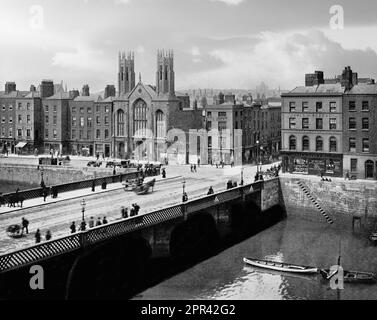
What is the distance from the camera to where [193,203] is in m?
48.8

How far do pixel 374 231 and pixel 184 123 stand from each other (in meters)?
44.7

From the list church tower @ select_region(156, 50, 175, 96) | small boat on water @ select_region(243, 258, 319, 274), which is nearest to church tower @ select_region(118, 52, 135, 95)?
church tower @ select_region(156, 50, 175, 96)

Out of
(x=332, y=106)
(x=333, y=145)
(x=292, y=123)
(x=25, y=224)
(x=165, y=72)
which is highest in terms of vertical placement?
(x=165, y=72)

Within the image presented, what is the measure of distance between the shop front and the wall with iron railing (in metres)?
24.0

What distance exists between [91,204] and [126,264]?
8.94 m

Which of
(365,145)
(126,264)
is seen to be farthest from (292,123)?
(126,264)

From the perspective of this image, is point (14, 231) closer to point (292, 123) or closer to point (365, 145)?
point (365, 145)

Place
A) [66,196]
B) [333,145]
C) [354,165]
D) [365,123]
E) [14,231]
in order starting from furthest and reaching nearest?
[333,145]
[354,165]
[365,123]
[66,196]
[14,231]

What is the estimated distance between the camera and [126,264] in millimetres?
43562

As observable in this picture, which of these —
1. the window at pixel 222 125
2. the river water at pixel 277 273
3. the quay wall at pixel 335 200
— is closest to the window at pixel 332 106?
the quay wall at pixel 335 200

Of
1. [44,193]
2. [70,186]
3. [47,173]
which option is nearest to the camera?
[44,193]

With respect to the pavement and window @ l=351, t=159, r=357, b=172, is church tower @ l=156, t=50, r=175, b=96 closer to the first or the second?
the pavement

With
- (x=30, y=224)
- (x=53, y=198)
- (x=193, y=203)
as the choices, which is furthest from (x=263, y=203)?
(x=30, y=224)
